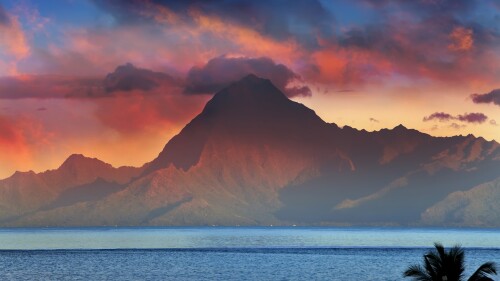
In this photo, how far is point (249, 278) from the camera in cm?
14525

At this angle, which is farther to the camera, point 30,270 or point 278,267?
point 278,267

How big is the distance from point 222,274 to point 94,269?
1084 inches

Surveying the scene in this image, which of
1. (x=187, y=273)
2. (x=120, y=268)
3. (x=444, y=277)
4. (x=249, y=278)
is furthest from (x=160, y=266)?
(x=444, y=277)

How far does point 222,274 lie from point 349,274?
22625 mm

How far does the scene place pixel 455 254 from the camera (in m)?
52.9

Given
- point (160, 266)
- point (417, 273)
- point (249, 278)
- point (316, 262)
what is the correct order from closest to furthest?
point (417, 273)
point (249, 278)
point (160, 266)
point (316, 262)

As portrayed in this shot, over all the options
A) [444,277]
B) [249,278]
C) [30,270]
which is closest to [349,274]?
[249,278]

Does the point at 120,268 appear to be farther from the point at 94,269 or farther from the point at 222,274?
the point at 222,274

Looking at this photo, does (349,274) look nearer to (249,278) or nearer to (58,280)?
(249,278)

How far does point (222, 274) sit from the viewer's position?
511 feet

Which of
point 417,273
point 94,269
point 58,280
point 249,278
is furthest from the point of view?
point 94,269

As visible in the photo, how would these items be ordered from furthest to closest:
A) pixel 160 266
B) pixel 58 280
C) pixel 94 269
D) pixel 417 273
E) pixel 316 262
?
pixel 316 262
pixel 160 266
pixel 94 269
pixel 58 280
pixel 417 273

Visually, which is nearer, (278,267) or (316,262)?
(278,267)

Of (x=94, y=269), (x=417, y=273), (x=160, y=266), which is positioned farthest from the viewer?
(x=160, y=266)
